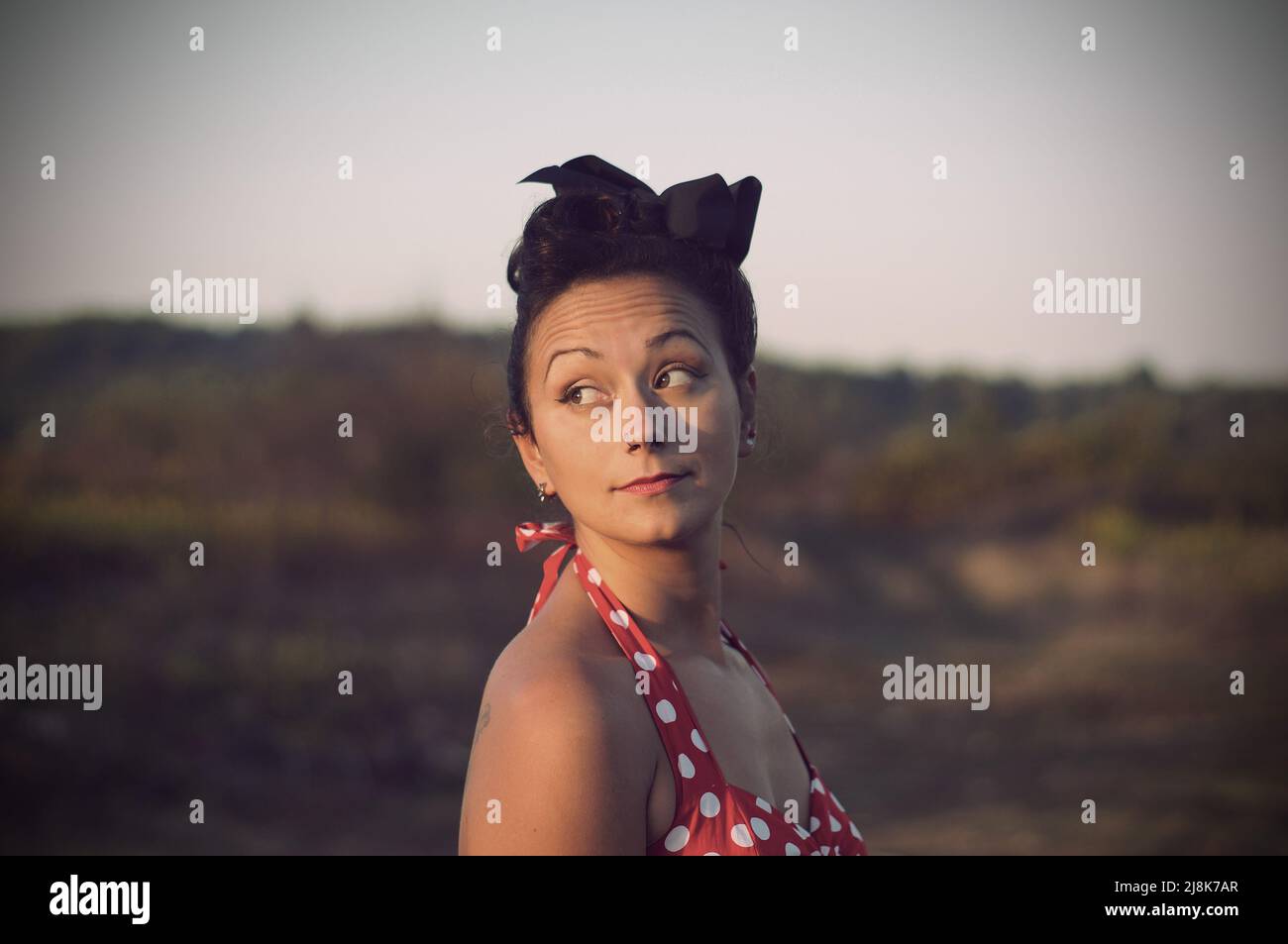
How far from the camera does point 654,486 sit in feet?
5.95

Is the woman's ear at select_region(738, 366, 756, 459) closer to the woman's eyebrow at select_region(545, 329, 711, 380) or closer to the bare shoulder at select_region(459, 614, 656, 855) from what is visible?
the woman's eyebrow at select_region(545, 329, 711, 380)

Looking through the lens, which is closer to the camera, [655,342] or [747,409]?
[655,342]

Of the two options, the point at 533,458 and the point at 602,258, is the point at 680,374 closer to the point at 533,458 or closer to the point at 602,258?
the point at 602,258

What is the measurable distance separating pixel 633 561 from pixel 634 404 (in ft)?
0.90

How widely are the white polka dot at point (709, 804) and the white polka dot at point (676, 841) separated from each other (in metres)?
0.04

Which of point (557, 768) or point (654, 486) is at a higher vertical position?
point (654, 486)

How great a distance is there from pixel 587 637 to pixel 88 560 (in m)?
9.67

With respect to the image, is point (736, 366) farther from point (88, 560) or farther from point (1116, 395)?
point (1116, 395)

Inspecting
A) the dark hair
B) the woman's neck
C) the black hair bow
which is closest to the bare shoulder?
the woman's neck

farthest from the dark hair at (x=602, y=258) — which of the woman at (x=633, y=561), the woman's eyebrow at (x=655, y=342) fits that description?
the woman's eyebrow at (x=655, y=342)

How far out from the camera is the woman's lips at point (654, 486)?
1.81 m

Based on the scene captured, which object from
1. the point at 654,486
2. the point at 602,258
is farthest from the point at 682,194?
the point at 654,486

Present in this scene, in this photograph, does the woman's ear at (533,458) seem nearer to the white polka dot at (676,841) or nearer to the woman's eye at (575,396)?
the woman's eye at (575,396)

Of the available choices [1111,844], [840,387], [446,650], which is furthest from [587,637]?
[840,387]
